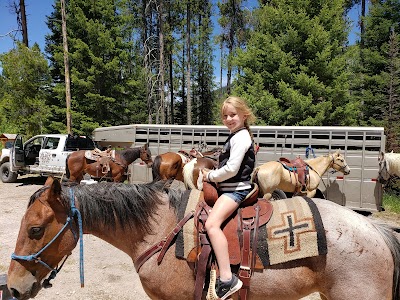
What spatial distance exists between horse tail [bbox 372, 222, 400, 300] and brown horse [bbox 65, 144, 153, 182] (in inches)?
351

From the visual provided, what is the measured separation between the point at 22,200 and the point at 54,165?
2320mm

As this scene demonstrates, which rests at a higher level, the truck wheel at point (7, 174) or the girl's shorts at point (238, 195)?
the girl's shorts at point (238, 195)

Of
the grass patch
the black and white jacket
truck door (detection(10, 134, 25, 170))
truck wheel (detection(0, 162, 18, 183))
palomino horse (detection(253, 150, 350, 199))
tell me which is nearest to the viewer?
the black and white jacket

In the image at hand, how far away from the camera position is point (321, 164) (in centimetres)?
839

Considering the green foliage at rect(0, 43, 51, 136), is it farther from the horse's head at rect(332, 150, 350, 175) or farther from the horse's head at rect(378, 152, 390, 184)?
the horse's head at rect(378, 152, 390, 184)

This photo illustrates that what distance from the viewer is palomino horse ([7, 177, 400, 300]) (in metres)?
2.12

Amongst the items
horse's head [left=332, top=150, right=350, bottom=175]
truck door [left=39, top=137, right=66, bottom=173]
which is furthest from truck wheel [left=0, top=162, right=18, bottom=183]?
horse's head [left=332, top=150, right=350, bottom=175]

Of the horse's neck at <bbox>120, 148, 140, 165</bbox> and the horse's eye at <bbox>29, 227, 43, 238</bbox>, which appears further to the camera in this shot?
the horse's neck at <bbox>120, 148, 140, 165</bbox>

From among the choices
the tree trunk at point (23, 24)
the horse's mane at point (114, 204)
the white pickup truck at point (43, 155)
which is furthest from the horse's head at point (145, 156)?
the tree trunk at point (23, 24)

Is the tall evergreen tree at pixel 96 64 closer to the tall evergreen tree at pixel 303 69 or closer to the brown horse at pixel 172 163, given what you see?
the tall evergreen tree at pixel 303 69

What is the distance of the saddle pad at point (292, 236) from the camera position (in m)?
2.16

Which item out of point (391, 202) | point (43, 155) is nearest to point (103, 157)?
point (43, 155)

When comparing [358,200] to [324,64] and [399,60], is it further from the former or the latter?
[399,60]

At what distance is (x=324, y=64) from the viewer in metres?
14.8
